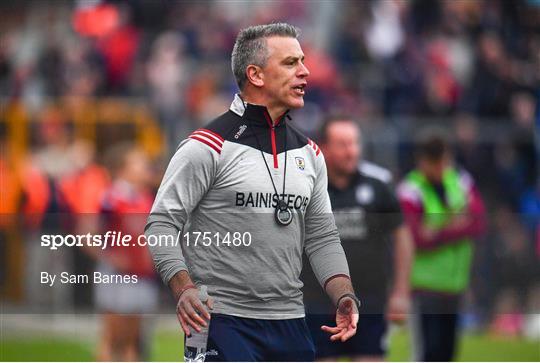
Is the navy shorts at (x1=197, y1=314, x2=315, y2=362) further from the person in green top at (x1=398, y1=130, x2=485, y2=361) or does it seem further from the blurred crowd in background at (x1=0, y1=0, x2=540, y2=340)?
the blurred crowd in background at (x1=0, y1=0, x2=540, y2=340)

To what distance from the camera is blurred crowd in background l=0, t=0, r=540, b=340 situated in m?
16.0

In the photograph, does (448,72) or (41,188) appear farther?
(448,72)

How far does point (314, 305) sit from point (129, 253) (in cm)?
107

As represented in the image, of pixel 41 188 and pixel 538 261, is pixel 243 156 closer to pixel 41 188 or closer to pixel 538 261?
pixel 538 261

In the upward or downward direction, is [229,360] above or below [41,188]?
below

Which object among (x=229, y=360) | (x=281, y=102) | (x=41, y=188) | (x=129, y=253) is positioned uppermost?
(x=41, y=188)

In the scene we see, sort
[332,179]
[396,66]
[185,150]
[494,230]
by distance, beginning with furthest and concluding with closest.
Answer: [396,66] < [494,230] < [332,179] < [185,150]

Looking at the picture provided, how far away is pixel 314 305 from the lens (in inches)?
298

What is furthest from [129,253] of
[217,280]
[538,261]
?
[538,261]

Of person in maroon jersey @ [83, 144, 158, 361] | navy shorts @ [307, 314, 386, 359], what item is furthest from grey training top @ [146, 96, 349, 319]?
navy shorts @ [307, 314, 386, 359]

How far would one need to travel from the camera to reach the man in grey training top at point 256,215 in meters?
6.20

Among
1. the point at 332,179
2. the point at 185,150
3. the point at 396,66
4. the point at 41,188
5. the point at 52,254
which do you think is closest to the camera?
the point at 185,150

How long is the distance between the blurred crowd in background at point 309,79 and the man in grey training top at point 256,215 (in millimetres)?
7061

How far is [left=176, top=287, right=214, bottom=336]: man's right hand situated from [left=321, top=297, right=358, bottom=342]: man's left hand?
0.58 metres
